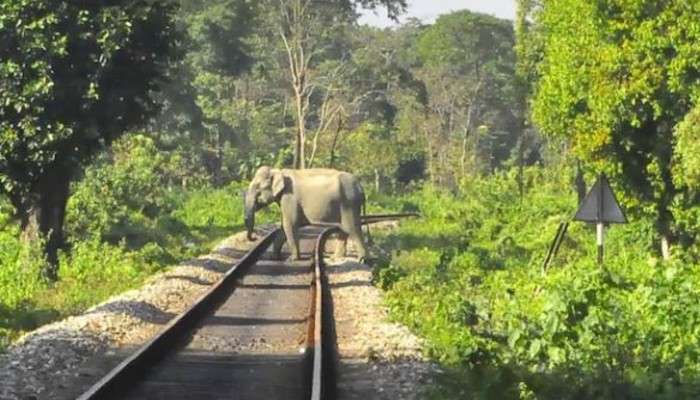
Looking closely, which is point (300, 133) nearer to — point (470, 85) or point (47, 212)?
point (470, 85)

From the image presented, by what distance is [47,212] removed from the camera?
2541 cm

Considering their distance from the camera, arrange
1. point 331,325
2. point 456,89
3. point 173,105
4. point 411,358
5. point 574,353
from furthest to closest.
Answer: point 456,89 → point 173,105 → point 331,325 → point 411,358 → point 574,353

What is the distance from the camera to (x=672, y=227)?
29.3m

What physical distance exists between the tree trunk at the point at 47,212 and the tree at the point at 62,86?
0.02 m

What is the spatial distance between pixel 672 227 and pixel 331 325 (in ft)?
42.7

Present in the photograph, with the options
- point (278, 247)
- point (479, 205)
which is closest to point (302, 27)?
point (479, 205)

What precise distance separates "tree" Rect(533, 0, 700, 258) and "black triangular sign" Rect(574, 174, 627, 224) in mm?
5194

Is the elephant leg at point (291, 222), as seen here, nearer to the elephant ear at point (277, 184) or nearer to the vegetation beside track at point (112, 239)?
the elephant ear at point (277, 184)

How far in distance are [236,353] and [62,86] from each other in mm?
10396

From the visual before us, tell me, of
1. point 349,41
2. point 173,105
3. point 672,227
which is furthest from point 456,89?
point 672,227

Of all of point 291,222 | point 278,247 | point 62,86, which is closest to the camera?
point 62,86

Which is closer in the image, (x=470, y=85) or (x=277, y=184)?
(x=277, y=184)

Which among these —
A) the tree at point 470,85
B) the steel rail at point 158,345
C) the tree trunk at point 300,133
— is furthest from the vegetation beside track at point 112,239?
the tree at point 470,85

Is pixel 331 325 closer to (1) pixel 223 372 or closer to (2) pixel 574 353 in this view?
(1) pixel 223 372
